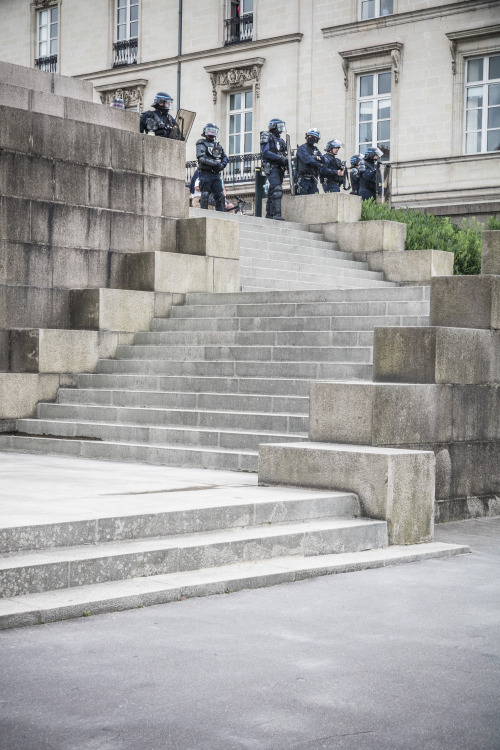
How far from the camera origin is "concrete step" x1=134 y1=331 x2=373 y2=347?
12.4 metres

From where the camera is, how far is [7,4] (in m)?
48.2

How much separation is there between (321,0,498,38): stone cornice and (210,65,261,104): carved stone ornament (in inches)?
122

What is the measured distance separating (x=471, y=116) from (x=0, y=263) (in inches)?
903

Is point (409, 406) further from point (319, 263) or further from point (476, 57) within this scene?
point (476, 57)

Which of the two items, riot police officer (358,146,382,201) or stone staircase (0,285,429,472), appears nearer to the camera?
stone staircase (0,285,429,472)

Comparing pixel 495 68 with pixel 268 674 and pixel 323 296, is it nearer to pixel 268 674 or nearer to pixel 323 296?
pixel 323 296

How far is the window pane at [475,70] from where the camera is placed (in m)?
33.8

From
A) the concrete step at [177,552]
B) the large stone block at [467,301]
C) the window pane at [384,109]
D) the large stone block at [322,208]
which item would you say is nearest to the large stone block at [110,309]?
the large stone block at [467,301]

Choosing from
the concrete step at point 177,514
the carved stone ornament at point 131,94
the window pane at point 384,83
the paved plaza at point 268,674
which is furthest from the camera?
the carved stone ornament at point 131,94

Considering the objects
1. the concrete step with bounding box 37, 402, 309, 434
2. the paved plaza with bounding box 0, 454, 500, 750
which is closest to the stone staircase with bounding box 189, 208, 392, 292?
the concrete step with bounding box 37, 402, 309, 434

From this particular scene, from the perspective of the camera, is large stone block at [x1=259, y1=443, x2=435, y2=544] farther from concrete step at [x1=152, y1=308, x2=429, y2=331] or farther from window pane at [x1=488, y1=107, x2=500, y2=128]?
window pane at [x1=488, y1=107, x2=500, y2=128]

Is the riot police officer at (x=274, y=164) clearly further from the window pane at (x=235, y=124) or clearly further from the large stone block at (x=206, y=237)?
the window pane at (x=235, y=124)

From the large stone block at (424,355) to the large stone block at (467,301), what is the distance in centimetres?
28

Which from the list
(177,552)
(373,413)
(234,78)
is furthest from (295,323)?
(234,78)
